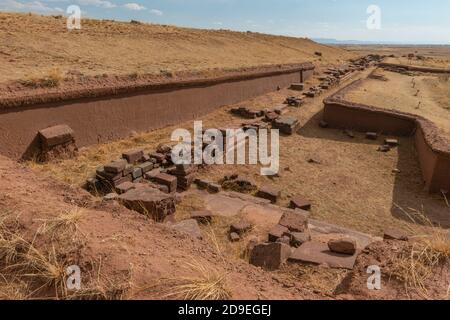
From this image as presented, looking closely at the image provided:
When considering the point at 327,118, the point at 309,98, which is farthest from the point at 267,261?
the point at 309,98

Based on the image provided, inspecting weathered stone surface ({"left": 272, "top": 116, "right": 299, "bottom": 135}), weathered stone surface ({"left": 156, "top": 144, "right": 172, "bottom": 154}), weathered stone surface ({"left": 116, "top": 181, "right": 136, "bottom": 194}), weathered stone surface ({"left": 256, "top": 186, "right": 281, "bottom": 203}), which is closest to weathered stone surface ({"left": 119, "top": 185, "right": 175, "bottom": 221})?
weathered stone surface ({"left": 116, "top": 181, "right": 136, "bottom": 194})

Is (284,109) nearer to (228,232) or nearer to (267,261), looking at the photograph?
(228,232)

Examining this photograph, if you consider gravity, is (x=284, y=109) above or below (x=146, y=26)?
below

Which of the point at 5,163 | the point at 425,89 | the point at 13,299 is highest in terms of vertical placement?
the point at 425,89

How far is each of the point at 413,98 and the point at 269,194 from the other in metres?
12.5

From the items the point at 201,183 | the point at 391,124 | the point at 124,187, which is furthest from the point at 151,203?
the point at 391,124

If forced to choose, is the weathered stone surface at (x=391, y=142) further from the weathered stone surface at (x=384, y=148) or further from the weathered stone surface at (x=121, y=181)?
the weathered stone surface at (x=121, y=181)

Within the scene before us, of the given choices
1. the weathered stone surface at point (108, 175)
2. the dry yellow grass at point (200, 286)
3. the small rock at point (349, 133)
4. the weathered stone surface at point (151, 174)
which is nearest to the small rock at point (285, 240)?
the dry yellow grass at point (200, 286)

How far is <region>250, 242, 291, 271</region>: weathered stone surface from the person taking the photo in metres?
4.81

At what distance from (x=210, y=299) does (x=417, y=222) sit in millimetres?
6098

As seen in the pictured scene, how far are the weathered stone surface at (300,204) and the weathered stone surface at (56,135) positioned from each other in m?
5.52

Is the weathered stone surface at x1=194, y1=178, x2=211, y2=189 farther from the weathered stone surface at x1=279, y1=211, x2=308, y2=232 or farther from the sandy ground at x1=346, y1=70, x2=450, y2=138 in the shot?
the sandy ground at x1=346, y1=70, x2=450, y2=138

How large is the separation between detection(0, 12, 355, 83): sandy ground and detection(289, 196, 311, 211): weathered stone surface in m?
7.00
